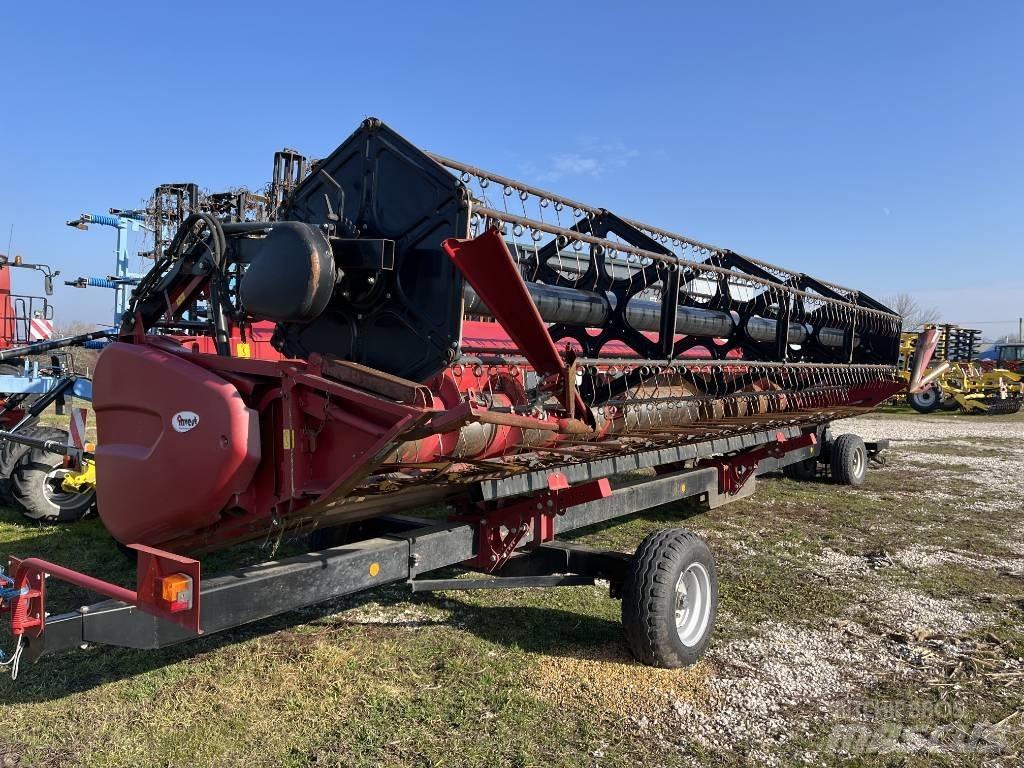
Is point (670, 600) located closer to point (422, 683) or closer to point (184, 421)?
point (422, 683)

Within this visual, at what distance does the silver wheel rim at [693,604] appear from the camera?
4.13 m

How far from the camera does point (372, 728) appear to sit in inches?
129

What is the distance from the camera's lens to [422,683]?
3.73 metres

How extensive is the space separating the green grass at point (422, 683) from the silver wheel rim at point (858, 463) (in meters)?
4.06

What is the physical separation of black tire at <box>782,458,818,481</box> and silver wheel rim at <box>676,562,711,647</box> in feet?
20.3

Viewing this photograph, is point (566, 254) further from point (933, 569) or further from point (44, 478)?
point (44, 478)

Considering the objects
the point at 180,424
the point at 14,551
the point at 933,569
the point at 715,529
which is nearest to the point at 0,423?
the point at 14,551

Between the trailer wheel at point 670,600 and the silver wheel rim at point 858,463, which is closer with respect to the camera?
the trailer wheel at point 670,600

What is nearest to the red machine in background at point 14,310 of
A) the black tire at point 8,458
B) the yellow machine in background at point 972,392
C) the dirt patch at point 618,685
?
the black tire at point 8,458

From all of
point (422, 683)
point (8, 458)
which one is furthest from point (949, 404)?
point (8, 458)

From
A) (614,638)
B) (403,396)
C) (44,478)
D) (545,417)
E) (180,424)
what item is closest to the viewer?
(403,396)

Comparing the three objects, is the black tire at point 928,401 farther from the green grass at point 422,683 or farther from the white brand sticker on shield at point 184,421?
the white brand sticker on shield at point 184,421

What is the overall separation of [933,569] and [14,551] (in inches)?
281

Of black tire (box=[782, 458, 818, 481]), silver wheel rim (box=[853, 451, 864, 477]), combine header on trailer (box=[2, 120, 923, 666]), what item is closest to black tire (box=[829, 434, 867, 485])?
silver wheel rim (box=[853, 451, 864, 477])
